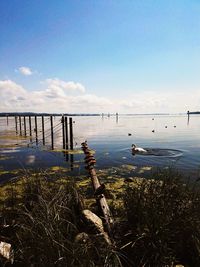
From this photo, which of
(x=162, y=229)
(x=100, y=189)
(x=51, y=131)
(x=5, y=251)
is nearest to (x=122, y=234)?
(x=162, y=229)

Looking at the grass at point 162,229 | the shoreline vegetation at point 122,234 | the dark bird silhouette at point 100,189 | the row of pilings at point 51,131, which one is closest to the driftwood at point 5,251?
the shoreline vegetation at point 122,234

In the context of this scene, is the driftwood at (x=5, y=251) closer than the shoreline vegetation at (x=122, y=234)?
No

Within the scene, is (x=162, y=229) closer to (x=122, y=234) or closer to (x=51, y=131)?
(x=122, y=234)

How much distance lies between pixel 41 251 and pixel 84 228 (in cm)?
190

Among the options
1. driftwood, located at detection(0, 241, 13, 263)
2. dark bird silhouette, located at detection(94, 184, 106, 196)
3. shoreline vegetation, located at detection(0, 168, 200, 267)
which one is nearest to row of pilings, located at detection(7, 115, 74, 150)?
dark bird silhouette, located at detection(94, 184, 106, 196)

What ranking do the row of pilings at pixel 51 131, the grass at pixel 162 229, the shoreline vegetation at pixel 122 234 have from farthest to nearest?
the row of pilings at pixel 51 131, the grass at pixel 162 229, the shoreline vegetation at pixel 122 234

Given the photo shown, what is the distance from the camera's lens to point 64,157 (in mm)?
20203

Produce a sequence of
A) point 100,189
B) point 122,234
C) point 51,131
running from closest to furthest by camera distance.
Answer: point 122,234 < point 100,189 < point 51,131

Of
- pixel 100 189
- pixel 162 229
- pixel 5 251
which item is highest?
pixel 100 189

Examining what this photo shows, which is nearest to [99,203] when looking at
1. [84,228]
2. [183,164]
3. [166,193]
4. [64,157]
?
[84,228]

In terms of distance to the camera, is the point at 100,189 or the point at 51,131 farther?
the point at 51,131

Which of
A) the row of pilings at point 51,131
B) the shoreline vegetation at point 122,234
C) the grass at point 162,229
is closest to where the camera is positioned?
the shoreline vegetation at point 122,234

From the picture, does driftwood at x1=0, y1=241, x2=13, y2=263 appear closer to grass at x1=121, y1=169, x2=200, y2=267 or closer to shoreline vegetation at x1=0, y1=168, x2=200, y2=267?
shoreline vegetation at x1=0, y1=168, x2=200, y2=267

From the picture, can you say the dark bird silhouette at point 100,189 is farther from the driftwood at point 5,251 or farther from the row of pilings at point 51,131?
the row of pilings at point 51,131
